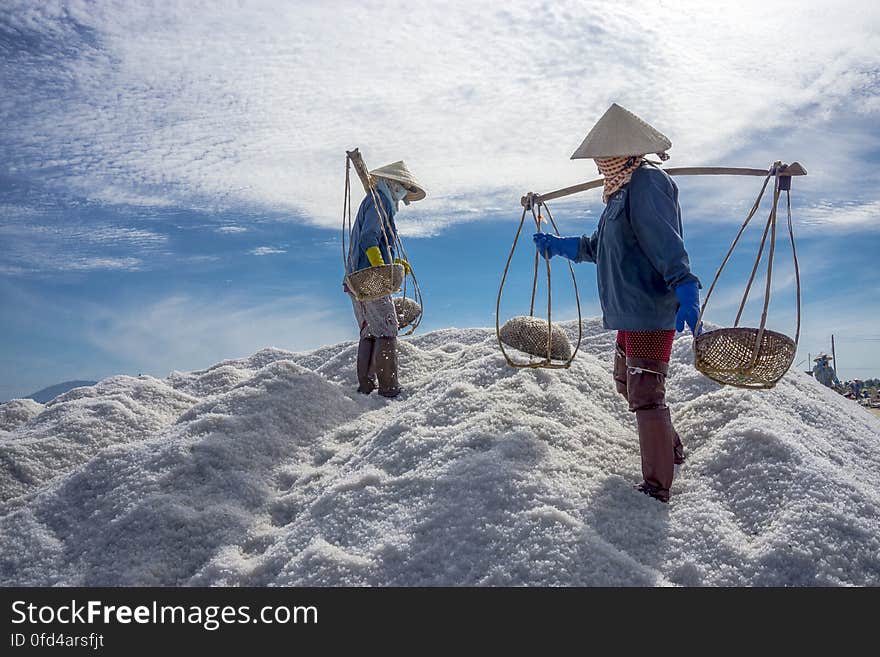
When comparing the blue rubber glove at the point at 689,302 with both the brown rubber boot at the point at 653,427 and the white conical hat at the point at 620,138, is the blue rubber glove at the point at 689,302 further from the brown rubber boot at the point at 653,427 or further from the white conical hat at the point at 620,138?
the white conical hat at the point at 620,138

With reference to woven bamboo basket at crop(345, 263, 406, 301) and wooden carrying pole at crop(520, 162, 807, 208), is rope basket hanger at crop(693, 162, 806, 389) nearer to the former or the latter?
wooden carrying pole at crop(520, 162, 807, 208)

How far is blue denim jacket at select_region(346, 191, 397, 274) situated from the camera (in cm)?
543

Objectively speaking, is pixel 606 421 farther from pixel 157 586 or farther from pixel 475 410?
pixel 157 586

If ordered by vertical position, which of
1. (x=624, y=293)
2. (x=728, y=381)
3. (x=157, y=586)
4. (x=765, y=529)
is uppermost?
(x=624, y=293)

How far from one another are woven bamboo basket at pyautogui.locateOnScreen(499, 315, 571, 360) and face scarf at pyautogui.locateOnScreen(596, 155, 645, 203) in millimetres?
1720

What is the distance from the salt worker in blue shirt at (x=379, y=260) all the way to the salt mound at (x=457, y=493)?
0.61m

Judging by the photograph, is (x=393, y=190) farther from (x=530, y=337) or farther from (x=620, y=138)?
(x=620, y=138)

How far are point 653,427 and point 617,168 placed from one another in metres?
1.23

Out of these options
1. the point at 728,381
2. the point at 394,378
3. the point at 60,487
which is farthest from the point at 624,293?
the point at 60,487

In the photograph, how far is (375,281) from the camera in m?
4.95

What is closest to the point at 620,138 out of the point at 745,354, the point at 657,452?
the point at 745,354

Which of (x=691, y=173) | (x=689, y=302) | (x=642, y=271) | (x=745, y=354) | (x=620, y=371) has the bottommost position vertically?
(x=620, y=371)
